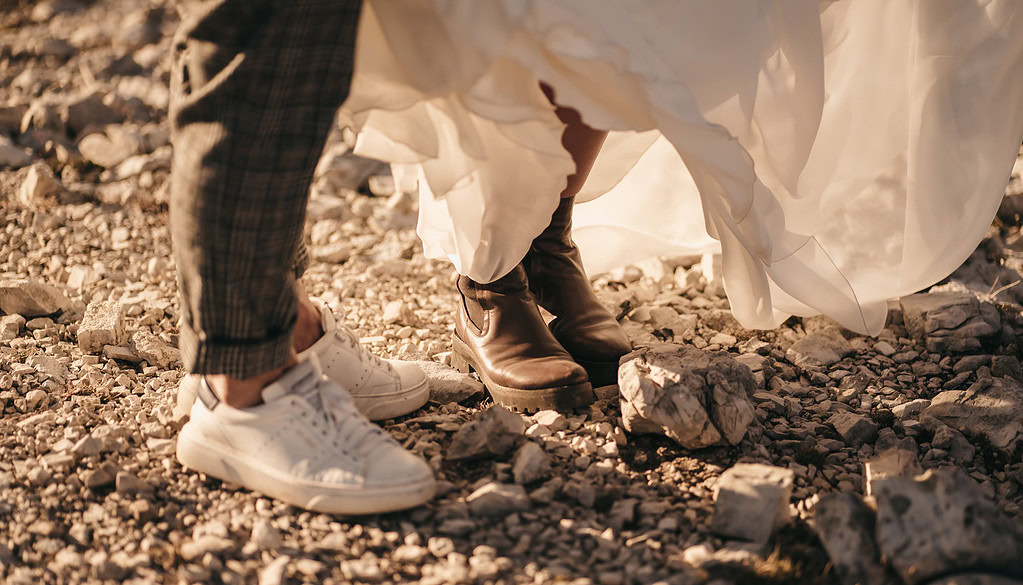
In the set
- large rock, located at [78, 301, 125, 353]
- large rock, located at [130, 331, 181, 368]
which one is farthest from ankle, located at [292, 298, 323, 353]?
large rock, located at [78, 301, 125, 353]

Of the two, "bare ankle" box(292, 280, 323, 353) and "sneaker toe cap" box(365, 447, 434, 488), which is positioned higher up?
"bare ankle" box(292, 280, 323, 353)

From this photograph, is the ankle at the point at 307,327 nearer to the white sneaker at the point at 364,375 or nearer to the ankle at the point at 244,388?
the white sneaker at the point at 364,375

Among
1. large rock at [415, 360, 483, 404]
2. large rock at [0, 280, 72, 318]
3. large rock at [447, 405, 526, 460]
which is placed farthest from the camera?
large rock at [0, 280, 72, 318]

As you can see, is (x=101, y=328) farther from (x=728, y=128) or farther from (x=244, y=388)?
(x=728, y=128)

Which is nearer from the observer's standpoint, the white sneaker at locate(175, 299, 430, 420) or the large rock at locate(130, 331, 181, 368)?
the white sneaker at locate(175, 299, 430, 420)

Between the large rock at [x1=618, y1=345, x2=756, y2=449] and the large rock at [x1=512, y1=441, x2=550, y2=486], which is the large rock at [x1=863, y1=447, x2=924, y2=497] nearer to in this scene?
the large rock at [x1=618, y1=345, x2=756, y2=449]

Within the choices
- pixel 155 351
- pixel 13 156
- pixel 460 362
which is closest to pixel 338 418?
pixel 460 362

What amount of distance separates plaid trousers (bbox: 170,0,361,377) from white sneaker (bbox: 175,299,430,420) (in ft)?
1.16

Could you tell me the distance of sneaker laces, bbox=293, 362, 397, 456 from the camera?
5.04 feet

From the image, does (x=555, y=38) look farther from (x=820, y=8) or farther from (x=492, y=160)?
(x=820, y=8)

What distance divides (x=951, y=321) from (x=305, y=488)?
1734 millimetres

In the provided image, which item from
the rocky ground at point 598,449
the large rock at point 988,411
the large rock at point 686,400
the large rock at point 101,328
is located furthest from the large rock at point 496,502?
the large rock at point 101,328

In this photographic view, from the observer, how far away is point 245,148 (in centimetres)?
131

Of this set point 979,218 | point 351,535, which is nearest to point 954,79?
point 979,218
